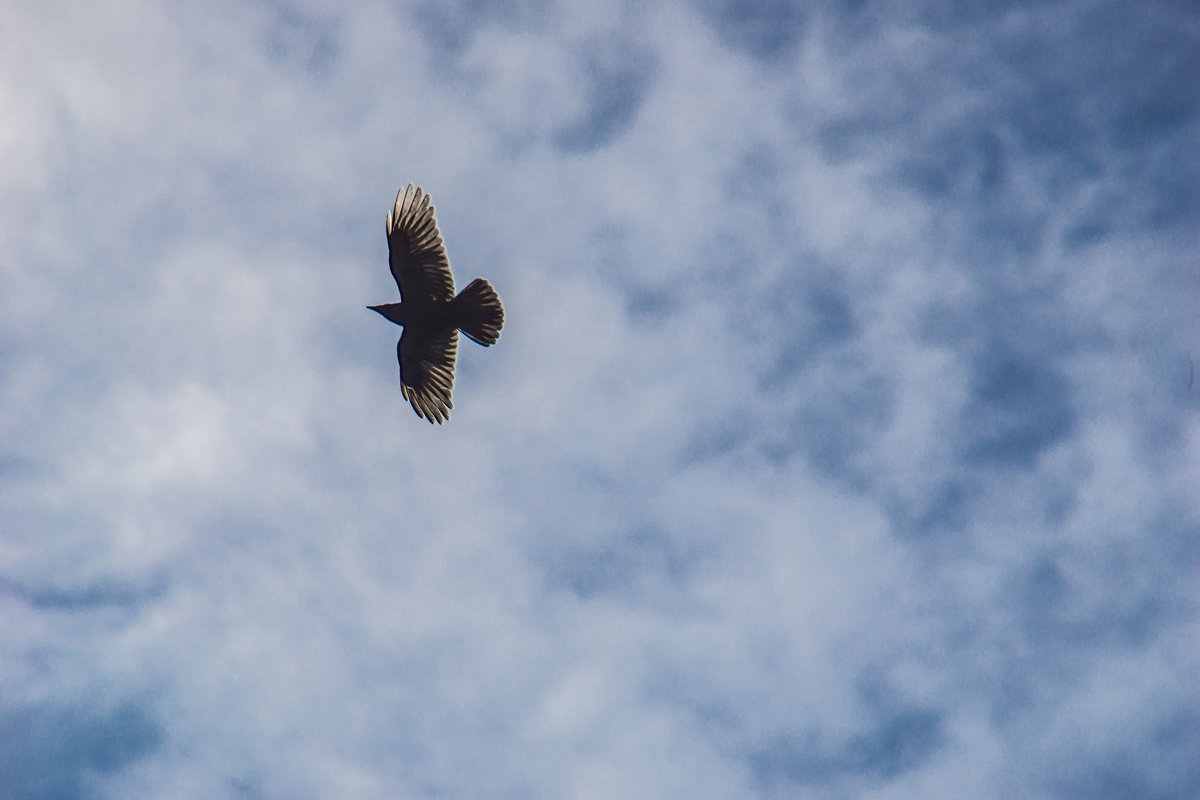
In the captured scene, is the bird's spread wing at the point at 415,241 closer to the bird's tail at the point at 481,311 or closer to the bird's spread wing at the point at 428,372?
the bird's tail at the point at 481,311

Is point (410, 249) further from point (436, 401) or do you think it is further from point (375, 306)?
point (436, 401)

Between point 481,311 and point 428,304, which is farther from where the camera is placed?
point 428,304

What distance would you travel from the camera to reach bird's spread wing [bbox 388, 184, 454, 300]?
17.7 metres

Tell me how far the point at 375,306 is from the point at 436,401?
224cm

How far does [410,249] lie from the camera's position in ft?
58.4

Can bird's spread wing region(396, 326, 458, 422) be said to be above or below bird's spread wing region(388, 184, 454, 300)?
below

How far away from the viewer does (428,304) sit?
18.3 metres

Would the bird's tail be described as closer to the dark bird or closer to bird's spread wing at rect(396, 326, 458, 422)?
the dark bird

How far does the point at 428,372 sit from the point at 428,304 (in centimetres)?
169

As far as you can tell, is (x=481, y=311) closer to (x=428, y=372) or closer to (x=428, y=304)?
(x=428, y=304)

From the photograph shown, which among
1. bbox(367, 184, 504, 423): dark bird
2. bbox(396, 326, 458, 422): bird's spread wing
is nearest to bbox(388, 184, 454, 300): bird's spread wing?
bbox(367, 184, 504, 423): dark bird

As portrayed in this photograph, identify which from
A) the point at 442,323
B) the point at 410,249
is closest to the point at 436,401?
the point at 442,323

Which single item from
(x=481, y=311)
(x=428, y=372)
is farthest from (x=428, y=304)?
(x=428, y=372)

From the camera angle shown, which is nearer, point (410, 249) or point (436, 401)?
point (410, 249)
